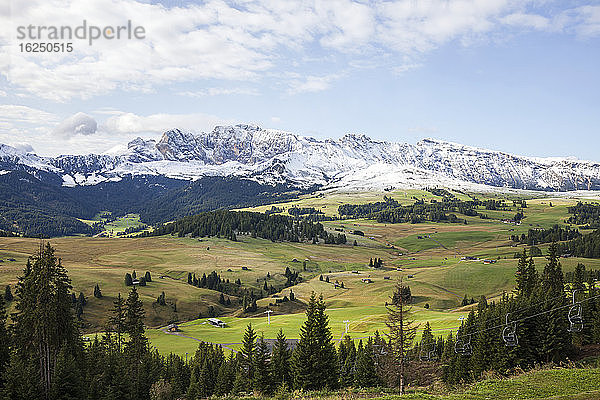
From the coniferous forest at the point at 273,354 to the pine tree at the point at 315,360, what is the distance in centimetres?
14

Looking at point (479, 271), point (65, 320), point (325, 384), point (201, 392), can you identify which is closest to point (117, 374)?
point (65, 320)

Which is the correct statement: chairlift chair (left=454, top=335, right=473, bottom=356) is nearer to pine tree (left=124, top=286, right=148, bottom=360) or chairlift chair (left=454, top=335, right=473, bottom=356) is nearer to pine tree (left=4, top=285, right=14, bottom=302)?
pine tree (left=124, top=286, right=148, bottom=360)

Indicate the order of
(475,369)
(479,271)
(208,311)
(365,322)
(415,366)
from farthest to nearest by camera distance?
(479,271), (208,311), (365,322), (415,366), (475,369)

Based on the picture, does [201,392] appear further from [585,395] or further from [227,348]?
[585,395]

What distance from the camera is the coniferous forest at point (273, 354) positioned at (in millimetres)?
53062

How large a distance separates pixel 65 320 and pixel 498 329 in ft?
196

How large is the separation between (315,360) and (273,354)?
32.1ft

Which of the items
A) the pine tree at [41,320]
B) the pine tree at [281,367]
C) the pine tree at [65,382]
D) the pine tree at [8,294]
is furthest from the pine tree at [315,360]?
the pine tree at [8,294]

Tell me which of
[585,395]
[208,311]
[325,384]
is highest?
[585,395]

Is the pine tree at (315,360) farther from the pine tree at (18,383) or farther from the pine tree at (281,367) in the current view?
the pine tree at (18,383)

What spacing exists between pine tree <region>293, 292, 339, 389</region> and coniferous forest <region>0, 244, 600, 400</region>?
5.4 inches

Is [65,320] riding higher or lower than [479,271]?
higher

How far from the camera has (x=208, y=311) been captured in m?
169

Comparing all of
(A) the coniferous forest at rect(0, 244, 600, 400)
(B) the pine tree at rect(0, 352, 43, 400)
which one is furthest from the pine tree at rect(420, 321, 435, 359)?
(B) the pine tree at rect(0, 352, 43, 400)
